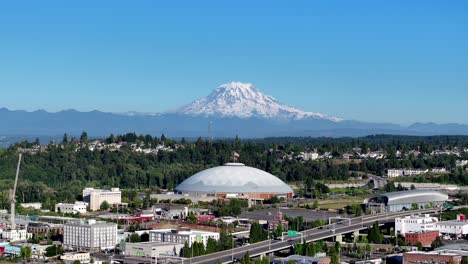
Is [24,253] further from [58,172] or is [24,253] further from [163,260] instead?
[58,172]

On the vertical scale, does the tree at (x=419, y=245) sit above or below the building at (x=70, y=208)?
below

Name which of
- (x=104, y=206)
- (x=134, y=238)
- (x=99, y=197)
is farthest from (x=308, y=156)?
(x=134, y=238)

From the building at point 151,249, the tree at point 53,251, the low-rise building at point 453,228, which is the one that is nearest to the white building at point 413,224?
the low-rise building at point 453,228

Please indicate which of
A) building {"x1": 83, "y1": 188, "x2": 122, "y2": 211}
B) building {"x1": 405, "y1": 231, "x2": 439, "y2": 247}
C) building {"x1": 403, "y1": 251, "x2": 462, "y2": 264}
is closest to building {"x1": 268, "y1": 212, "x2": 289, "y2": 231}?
building {"x1": 405, "y1": 231, "x2": 439, "y2": 247}

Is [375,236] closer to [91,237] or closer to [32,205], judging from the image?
[91,237]

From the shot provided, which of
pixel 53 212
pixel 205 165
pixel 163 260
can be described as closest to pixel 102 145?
pixel 205 165

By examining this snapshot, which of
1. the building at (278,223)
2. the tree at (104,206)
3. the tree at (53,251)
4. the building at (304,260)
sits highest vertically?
the tree at (104,206)

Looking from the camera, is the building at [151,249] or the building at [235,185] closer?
the building at [151,249]

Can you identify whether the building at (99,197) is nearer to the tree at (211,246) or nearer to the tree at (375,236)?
the tree at (375,236)
